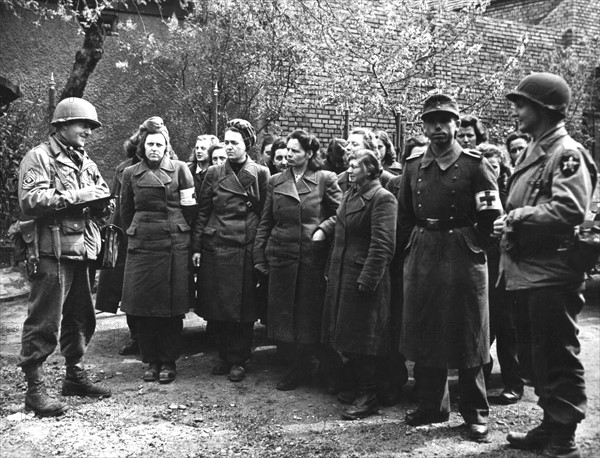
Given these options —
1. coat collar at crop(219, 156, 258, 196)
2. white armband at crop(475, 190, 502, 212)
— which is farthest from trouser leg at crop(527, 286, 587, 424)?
coat collar at crop(219, 156, 258, 196)

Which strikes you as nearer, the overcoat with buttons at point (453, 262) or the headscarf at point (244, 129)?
the overcoat with buttons at point (453, 262)

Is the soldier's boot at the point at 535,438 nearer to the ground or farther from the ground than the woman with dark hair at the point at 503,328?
nearer to the ground

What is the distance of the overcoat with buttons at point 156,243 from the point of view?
5.46 meters

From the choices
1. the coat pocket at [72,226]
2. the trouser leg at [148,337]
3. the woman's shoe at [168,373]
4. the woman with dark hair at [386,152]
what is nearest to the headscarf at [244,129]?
the woman with dark hair at [386,152]

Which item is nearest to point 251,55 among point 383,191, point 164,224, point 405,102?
point 405,102

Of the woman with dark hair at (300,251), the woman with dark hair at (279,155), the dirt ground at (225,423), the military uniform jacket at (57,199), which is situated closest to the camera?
the dirt ground at (225,423)

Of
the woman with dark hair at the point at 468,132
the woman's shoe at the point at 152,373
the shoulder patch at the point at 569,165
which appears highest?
the woman with dark hair at the point at 468,132

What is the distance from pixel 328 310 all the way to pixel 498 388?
4.97 ft

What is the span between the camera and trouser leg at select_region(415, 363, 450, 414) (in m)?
4.39

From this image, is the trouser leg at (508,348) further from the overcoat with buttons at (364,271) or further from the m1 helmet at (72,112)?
the m1 helmet at (72,112)

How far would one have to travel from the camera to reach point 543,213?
3553 mm

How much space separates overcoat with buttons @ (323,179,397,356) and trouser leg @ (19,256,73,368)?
200cm

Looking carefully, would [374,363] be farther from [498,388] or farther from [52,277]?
[52,277]

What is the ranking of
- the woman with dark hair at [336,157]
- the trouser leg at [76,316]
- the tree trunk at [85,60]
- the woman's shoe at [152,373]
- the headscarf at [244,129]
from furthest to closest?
the tree trunk at [85,60], the woman with dark hair at [336,157], the headscarf at [244,129], the woman's shoe at [152,373], the trouser leg at [76,316]
